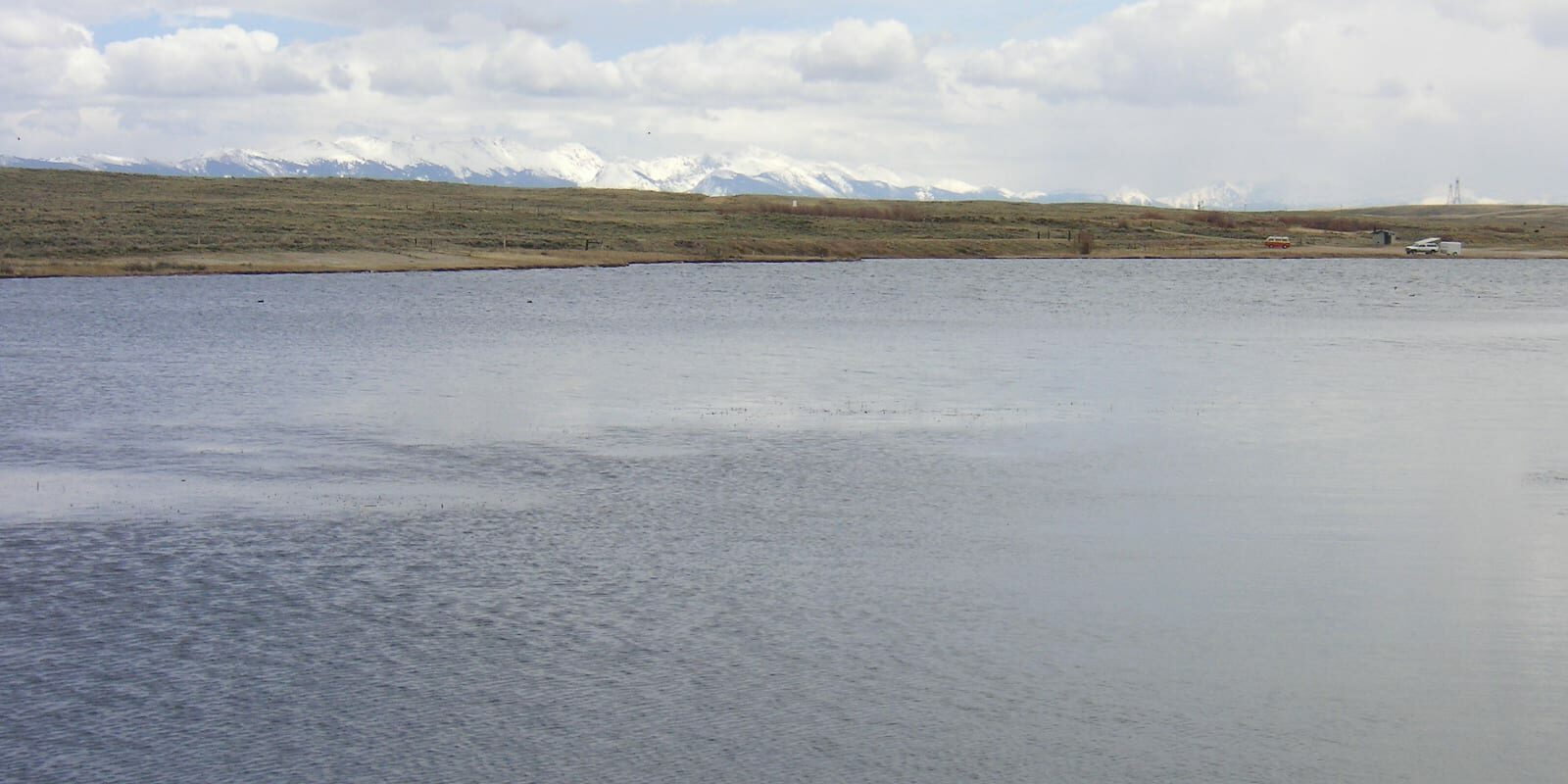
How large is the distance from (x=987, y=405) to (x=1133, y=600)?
16.0m

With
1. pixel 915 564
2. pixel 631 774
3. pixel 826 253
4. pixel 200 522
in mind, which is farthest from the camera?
pixel 826 253

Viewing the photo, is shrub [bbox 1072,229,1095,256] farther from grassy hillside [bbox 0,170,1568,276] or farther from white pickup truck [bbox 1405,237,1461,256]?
white pickup truck [bbox 1405,237,1461,256]

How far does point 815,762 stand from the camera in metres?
13.0

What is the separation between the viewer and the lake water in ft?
44.4

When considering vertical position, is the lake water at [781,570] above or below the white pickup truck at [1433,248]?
below

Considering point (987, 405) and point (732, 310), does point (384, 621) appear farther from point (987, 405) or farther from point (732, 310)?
point (732, 310)

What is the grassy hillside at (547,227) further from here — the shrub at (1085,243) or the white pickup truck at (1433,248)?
the white pickup truck at (1433,248)

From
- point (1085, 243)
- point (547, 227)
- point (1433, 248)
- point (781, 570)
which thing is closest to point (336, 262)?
point (547, 227)

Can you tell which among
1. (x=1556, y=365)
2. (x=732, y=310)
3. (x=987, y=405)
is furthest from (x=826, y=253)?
(x=987, y=405)

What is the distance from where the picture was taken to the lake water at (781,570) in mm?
13539

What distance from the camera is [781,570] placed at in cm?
1911

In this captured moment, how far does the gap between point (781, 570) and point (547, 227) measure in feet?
313

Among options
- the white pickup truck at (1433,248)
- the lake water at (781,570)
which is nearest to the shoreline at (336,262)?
the white pickup truck at (1433,248)

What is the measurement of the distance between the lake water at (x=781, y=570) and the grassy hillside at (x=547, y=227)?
1965 inches
